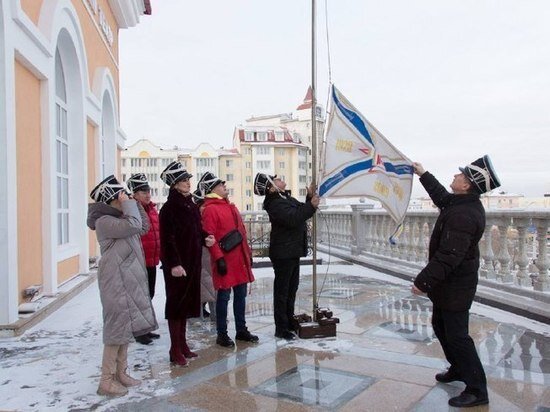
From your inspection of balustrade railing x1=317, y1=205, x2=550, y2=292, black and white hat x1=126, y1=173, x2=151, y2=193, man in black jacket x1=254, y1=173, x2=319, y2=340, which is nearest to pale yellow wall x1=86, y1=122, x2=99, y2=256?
balustrade railing x1=317, y1=205, x2=550, y2=292

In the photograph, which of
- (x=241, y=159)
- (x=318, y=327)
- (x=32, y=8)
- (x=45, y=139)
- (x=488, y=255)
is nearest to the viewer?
(x=318, y=327)

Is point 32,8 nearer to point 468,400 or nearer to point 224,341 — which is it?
point 224,341

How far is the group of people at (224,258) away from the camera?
359cm

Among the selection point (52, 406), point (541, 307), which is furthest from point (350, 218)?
point (52, 406)

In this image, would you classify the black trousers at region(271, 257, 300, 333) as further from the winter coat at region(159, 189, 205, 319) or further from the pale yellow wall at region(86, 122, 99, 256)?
the pale yellow wall at region(86, 122, 99, 256)

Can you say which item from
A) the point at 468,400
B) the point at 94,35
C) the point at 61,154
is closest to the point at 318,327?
the point at 468,400

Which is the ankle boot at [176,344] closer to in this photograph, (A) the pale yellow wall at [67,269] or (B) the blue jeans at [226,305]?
(B) the blue jeans at [226,305]

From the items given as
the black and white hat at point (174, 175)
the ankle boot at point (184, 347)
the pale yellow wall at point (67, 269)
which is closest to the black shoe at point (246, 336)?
the ankle boot at point (184, 347)

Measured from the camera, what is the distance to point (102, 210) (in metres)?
3.97

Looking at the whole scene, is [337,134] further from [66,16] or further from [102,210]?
[66,16]

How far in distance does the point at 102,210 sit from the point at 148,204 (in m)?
1.91

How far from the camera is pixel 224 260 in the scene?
5.06 m

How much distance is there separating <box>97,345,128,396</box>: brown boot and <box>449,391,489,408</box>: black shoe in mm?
2515

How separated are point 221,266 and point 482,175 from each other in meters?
2.65
